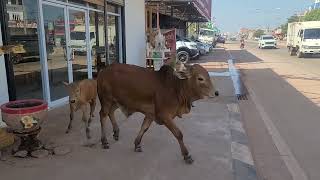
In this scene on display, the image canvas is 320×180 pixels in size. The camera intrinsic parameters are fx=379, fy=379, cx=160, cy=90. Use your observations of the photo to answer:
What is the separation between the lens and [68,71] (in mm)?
9477

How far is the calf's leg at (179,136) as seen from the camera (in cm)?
499

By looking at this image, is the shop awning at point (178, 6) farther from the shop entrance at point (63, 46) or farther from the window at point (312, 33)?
the shop entrance at point (63, 46)

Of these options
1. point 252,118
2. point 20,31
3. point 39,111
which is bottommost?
point 252,118

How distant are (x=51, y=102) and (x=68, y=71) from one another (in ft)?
3.75

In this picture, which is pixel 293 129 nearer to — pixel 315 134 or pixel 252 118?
pixel 315 134

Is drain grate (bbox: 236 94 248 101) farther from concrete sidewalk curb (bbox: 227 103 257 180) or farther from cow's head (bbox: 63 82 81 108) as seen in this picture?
cow's head (bbox: 63 82 81 108)

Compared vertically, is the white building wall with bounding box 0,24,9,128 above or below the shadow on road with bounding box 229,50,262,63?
above

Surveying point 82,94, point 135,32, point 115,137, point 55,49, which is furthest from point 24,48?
point 135,32

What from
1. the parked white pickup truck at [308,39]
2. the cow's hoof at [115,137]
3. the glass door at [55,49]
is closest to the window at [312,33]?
the parked white pickup truck at [308,39]

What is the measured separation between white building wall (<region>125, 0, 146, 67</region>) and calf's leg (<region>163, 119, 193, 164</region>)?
9.58 m

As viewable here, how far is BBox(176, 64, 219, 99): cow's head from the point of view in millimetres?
4781

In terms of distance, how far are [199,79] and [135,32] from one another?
10.8m

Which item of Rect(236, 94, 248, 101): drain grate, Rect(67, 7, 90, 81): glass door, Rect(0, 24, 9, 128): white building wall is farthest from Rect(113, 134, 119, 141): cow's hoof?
Rect(236, 94, 248, 101): drain grate

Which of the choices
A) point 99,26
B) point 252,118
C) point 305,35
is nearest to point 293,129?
point 252,118
